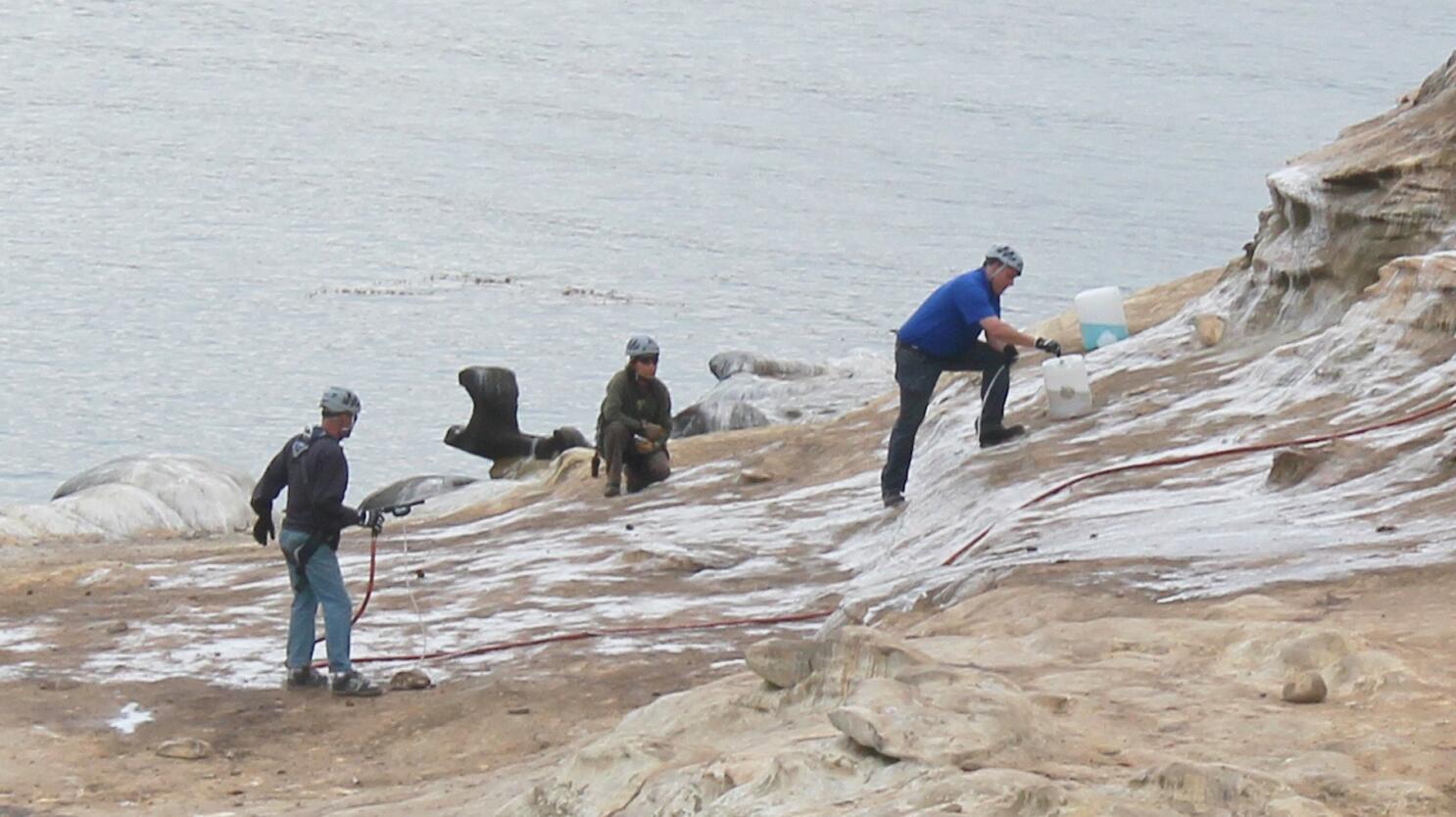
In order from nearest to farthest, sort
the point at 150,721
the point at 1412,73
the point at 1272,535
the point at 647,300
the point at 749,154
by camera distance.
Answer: the point at 1272,535 < the point at 150,721 < the point at 647,300 < the point at 749,154 < the point at 1412,73

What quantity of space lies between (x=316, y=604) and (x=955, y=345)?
4.54 meters

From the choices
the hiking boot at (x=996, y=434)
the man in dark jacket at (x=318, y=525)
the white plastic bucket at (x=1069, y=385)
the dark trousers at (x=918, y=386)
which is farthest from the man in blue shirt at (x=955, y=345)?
the man in dark jacket at (x=318, y=525)

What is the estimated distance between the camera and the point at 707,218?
4684 centimetres

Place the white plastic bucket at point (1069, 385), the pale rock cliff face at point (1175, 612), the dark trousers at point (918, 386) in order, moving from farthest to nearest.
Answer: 1. the white plastic bucket at point (1069, 385)
2. the dark trousers at point (918, 386)
3. the pale rock cliff face at point (1175, 612)

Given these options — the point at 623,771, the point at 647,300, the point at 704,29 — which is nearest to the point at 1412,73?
the point at 704,29

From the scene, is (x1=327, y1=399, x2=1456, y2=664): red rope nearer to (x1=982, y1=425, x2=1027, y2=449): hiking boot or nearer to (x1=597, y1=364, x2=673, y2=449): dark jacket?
(x1=982, y1=425, x2=1027, y2=449): hiking boot

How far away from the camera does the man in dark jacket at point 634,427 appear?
57.6 ft

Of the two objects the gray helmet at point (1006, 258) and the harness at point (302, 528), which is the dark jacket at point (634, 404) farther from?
the harness at point (302, 528)

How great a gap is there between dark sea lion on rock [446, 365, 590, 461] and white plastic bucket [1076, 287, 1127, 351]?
894cm

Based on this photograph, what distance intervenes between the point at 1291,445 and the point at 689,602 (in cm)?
379

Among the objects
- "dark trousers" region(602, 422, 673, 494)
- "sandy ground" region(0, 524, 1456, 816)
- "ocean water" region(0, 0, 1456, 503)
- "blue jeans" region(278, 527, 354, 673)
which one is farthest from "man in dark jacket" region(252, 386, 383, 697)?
"ocean water" region(0, 0, 1456, 503)

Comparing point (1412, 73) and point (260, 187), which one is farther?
point (1412, 73)

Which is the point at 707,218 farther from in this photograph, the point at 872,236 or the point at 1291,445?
the point at 1291,445

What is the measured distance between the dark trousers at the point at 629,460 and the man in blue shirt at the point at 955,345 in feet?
10.8
